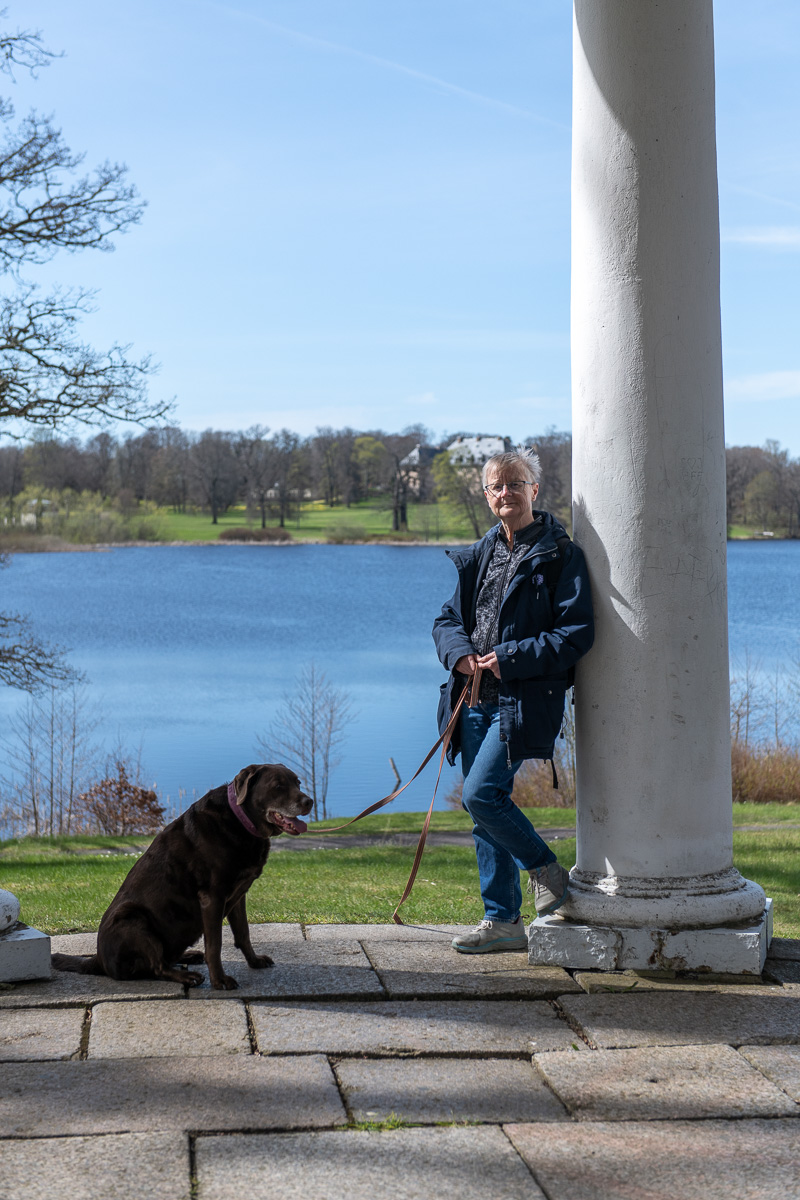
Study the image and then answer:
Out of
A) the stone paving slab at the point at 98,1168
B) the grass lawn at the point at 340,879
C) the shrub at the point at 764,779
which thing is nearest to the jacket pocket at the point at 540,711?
the grass lawn at the point at 340,879

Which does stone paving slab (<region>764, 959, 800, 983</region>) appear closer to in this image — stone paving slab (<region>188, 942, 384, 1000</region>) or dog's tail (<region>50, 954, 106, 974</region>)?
stone paving slab (<region>188, 942, 384, 1000</region>)

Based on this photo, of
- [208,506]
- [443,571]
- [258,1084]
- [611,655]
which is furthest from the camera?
[208,506]

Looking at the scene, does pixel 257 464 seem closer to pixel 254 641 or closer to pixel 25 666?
pixel 254 641

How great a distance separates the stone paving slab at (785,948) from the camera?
14.6 feet

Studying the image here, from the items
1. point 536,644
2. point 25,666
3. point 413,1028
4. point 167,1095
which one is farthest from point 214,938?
point 25,666

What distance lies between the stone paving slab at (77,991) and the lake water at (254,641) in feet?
50.2

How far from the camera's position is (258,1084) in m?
3.16

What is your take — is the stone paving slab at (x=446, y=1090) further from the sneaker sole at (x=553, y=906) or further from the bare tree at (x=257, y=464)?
the bare tree at (x=257, y=464)

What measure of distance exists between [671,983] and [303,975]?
4.41 feet

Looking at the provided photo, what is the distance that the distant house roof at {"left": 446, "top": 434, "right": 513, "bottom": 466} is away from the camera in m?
80.8

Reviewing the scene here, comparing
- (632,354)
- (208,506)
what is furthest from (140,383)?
(208,506)

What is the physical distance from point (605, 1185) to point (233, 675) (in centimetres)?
3331

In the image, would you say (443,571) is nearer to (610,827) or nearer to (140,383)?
(140,383)

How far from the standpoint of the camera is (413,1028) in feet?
12.0
